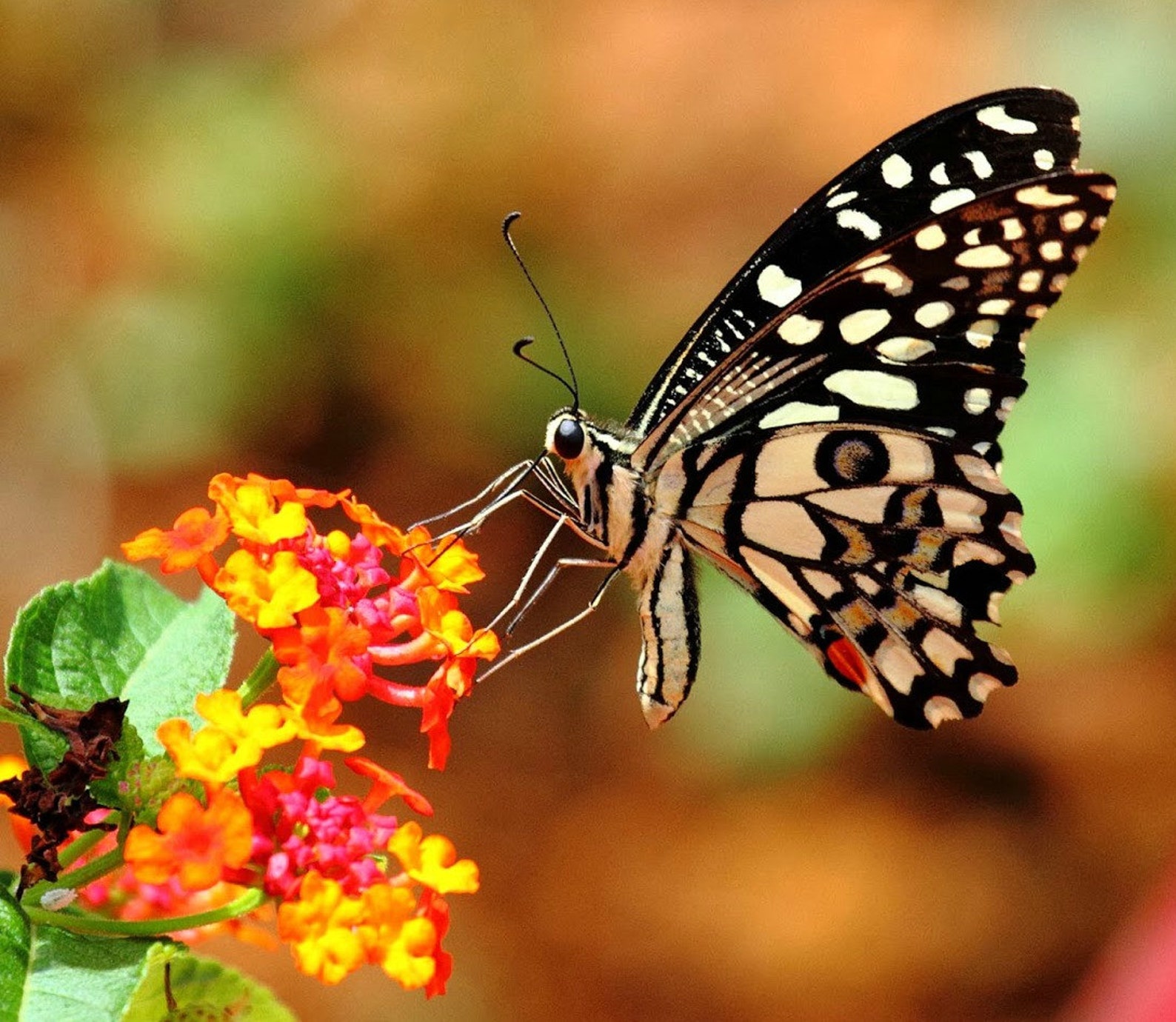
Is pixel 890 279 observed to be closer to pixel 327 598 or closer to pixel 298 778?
pixel 327 598

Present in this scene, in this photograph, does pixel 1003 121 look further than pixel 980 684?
No

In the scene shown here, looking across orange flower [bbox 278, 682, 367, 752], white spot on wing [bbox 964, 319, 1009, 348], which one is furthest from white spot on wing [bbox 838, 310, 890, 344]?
orange flower [bbox 278, 682, 367, 752]

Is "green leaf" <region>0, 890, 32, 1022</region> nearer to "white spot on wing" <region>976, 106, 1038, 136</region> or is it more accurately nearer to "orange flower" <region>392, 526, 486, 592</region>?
"orange flower" <region>392, 526, 486, 592</region>

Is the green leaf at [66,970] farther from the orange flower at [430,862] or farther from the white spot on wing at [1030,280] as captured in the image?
the white spot on wing at [1030,280]

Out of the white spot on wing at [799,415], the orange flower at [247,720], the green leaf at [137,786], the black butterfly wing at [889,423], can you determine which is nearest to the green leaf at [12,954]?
the green leaf at [137,786]

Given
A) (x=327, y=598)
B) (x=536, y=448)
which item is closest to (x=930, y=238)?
(x=327, y=598)

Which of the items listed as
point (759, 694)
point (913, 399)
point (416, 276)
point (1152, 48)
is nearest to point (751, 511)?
point (913, 399)

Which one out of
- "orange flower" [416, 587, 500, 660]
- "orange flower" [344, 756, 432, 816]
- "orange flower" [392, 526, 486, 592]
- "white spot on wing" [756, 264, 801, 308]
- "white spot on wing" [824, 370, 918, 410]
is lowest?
"orange flower" [344, 756, 432, 816]

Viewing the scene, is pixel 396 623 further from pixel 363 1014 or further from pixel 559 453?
pixel 363 1014
